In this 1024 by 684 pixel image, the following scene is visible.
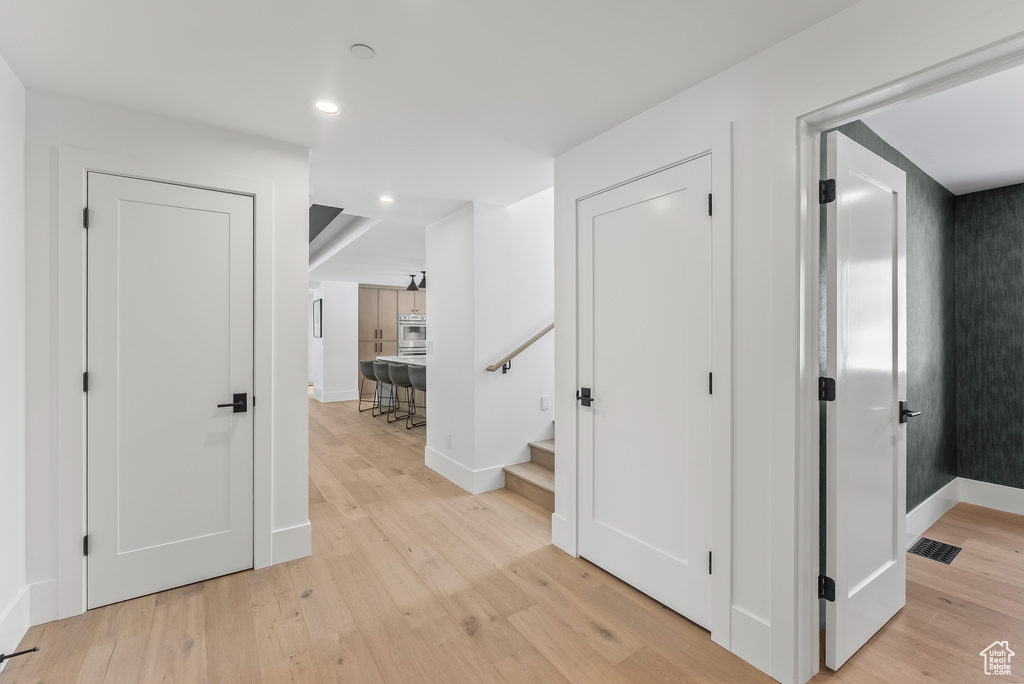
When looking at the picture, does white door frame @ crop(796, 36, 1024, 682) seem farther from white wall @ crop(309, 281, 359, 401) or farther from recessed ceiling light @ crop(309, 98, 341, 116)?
white wall @ crop(309, 281, 359, 401)

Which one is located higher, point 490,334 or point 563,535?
point 490,334

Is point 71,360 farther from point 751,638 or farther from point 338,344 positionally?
point 338,344

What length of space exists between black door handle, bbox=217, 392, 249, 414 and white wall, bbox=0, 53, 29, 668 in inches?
30.5

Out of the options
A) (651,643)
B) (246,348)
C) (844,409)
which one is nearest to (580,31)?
(844,409)

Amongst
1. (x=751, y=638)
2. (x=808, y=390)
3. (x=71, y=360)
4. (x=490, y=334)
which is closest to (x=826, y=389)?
(x=808, y=390)

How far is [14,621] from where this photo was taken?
75.9 inches

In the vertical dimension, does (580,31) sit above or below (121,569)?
above

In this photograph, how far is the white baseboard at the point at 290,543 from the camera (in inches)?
104

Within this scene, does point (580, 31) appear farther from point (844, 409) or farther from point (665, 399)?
point (844, 409)

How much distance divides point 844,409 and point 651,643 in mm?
1208

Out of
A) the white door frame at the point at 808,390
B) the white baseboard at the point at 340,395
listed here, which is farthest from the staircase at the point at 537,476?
the white baseboard at the point at 340,395

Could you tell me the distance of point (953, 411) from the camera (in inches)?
139

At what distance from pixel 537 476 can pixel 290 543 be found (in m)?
1.80

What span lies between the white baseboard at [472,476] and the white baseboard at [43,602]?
242 centimetres
